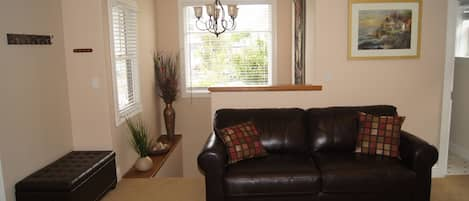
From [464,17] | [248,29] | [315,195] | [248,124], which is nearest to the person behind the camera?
[315,195]

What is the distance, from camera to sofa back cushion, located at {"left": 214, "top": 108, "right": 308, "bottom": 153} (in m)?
3.62

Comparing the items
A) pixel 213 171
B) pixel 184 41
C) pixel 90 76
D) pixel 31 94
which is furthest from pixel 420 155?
pixel 184 41

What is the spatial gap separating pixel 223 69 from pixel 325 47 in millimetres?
2256

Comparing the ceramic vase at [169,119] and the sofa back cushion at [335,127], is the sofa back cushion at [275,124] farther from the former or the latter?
the ceramic vase at [169,119]

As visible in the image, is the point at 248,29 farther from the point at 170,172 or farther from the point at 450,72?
the point at 450,72

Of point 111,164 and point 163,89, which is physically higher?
point 163,89

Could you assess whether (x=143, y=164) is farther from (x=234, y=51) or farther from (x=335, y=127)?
(x=234, y=51)

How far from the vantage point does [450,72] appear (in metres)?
4.06

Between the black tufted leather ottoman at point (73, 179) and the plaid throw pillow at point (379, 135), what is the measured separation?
7.73 ft

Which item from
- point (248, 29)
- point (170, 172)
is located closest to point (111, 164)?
point (170, 172)

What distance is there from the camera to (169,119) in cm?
568

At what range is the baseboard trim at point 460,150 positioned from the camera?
15.9ft

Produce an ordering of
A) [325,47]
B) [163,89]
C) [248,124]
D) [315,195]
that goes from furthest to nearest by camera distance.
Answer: [163,89], [325,47], [248,124], [315,195]

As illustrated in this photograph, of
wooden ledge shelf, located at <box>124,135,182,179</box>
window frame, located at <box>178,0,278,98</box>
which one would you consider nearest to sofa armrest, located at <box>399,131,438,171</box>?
wooden ledge shelf, located at <box>124,135,182,179</box>
